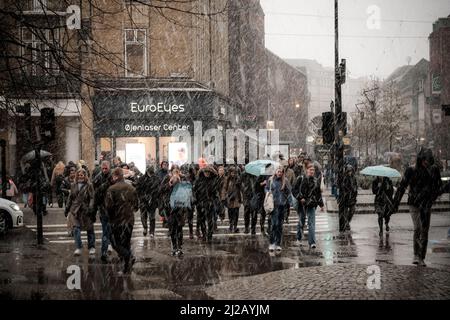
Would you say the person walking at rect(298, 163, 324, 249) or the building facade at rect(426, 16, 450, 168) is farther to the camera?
the building facade at rect(426, 16, 450, 168)

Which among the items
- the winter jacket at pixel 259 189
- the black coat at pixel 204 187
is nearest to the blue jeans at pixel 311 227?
the winter jacket at pixel 259 189

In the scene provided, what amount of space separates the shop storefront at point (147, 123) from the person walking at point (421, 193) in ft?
70.5

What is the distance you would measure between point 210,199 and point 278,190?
122 inches

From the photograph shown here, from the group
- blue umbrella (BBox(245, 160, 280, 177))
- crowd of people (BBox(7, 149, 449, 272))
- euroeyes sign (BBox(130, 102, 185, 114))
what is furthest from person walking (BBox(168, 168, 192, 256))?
euroeyes sign (BBox(130, 102, 185, 114))

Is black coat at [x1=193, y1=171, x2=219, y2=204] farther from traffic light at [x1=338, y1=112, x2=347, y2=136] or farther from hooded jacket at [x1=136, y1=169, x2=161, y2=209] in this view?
traffic light at [x1=338, y1=112, x2=347, y2=136]

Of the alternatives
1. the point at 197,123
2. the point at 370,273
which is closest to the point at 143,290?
the point at 370,273

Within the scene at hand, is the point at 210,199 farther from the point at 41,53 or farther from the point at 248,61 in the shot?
the point at 248,61

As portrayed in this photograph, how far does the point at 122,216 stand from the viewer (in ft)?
36.4

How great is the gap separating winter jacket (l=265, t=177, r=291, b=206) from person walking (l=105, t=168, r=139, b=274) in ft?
11.7

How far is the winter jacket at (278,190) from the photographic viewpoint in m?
13.8

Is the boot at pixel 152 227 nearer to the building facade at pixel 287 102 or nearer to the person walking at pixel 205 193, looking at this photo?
the person walking at pixel 205 193

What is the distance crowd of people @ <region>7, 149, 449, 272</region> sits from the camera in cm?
1130

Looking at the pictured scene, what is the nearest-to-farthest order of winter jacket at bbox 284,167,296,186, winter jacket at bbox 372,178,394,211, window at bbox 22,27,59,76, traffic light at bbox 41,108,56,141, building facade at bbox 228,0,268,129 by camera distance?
window at bbox 22,27,59,76 < traffic light at bbox 41,108,56,141 < winter jacket at bbox 372,178,394,211 < winter jacket at bbox 284,167,296,186 < building facade at bbox 228,0,268,129

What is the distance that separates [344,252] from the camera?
13.6 m
